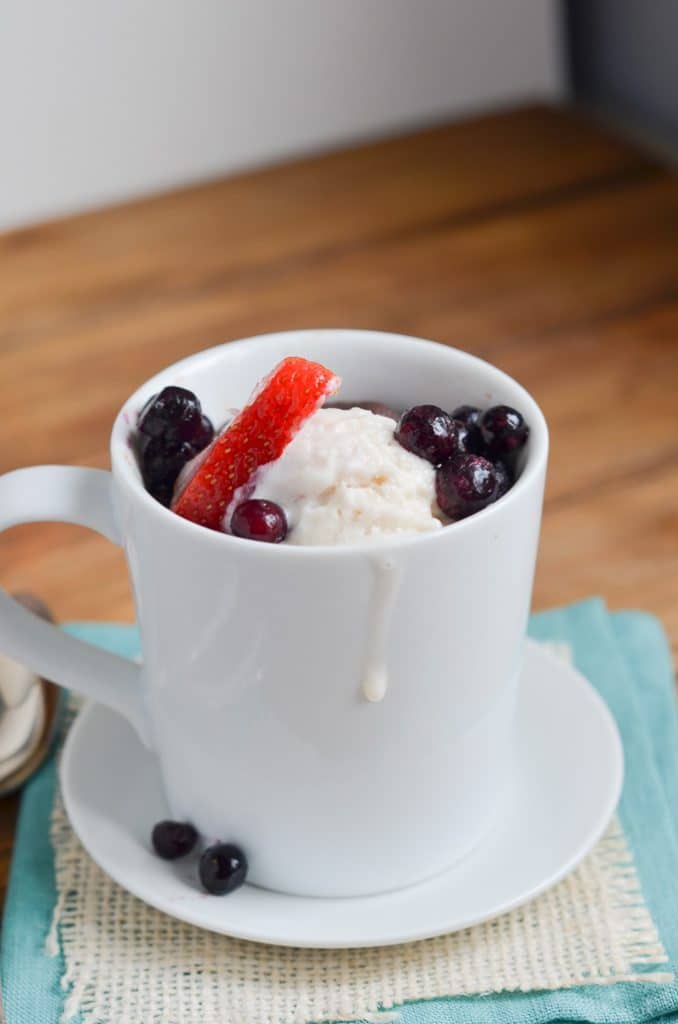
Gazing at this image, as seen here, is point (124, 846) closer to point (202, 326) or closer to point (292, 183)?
point (202, 326)

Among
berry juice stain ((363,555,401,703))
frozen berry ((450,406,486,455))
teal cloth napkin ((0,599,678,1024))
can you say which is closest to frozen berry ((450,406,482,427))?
frozen berry ((450,406,486,455))

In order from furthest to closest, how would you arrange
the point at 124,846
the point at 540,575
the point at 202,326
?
1. the point at 202,326
2. the point at 540,575
3. the point at 124,846

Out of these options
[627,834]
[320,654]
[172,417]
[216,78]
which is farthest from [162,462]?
[216,78]

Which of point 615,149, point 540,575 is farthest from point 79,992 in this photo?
point 615,149

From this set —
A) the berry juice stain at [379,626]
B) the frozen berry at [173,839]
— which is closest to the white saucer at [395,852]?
the frozen berry at [173,839]

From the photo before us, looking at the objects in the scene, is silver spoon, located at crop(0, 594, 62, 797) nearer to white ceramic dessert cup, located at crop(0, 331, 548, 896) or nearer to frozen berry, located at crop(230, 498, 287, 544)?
white ceramic dessert cup, located at crop(0, 331, 548, 896)

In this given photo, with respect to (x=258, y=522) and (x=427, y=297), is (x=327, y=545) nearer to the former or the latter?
(x=258, y=522)

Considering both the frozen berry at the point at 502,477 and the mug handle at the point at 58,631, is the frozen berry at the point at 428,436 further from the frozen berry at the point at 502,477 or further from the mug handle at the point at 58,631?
the mug handle at the point at 58,631
